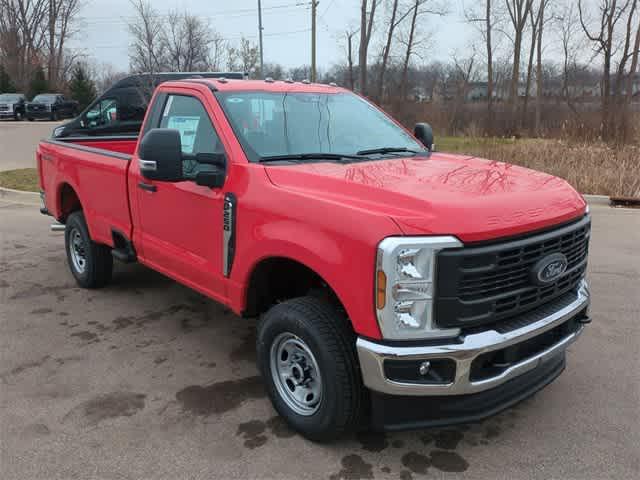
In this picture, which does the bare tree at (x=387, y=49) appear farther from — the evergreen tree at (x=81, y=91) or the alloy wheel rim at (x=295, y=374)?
the alloy wheel rim at (x=295, y=374)

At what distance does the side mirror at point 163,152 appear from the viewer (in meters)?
3.47

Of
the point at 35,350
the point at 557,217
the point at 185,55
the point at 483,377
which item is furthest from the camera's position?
the point at 185,55

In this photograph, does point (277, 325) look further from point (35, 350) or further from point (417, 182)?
point (35, 350)

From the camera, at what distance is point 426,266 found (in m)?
2.57

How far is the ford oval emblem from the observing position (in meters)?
2.84

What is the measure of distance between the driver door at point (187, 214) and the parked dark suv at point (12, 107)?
3681cm

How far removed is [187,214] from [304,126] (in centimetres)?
100

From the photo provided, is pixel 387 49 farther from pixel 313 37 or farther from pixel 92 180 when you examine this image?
pixel 92 180

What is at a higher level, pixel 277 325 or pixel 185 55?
pixel 185 55

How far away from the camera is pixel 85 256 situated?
5672 mm

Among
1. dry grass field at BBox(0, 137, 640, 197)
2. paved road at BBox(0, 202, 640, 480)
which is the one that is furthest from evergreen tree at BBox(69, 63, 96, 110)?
paved road at BBox(0, 202, 640, 480)

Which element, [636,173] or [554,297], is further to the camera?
[636,173]

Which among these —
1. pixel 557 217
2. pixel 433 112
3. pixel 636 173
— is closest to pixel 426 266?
pixel 557 217

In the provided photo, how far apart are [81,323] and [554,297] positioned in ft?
12.4
